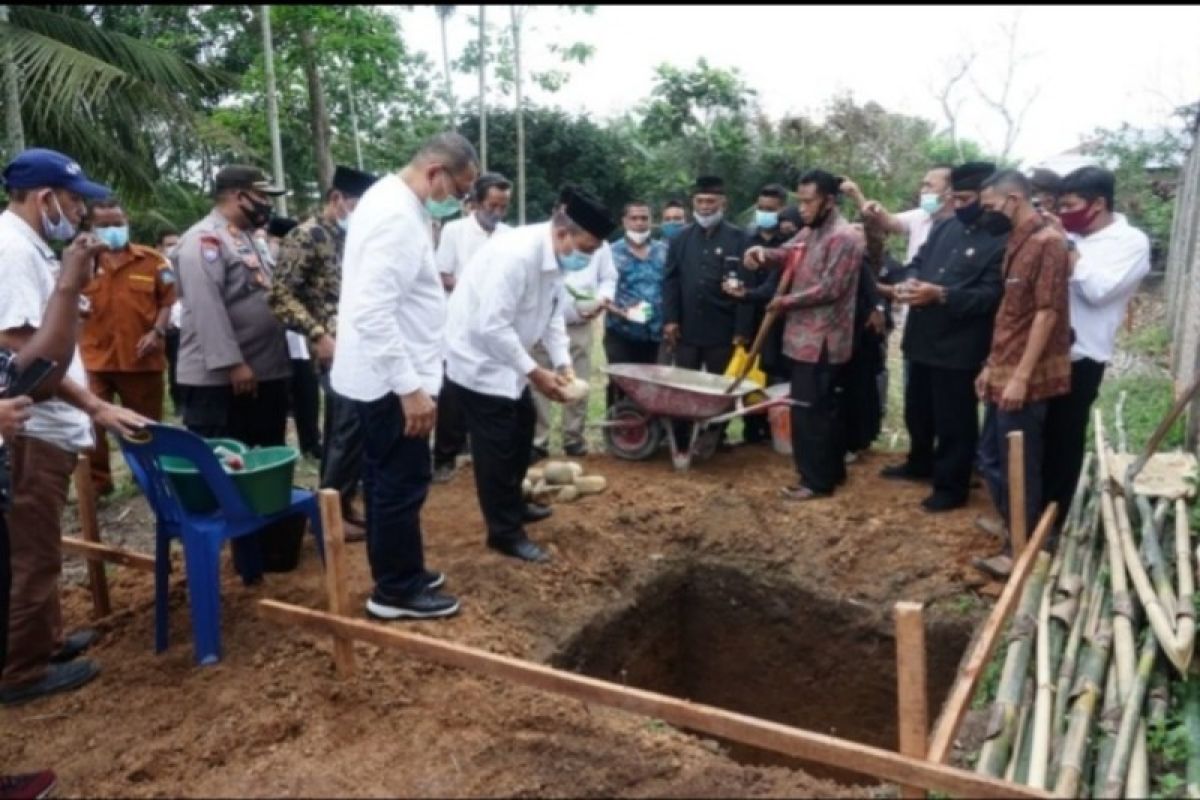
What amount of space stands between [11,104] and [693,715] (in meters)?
6.94

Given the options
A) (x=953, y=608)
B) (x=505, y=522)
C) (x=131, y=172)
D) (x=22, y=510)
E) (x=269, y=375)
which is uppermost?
Result: (x=131, y=172)

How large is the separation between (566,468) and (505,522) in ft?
4.13

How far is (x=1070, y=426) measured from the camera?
4852 mm

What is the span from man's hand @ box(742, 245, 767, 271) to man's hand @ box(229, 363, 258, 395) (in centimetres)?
323

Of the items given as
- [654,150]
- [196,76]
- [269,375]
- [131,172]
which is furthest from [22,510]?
[654,150]

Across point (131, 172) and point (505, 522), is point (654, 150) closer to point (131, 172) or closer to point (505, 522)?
point (131, 172)

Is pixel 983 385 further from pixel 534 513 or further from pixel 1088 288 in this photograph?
pixel 534 513

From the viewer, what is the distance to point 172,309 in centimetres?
643

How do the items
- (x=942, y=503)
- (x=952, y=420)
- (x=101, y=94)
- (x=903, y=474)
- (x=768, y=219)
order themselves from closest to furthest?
1. (x=952, y=420)
2. (x=942, y=503)
3. (x=903, y=474)
4. (x=768, y=219)
5. (x=101, y=94)

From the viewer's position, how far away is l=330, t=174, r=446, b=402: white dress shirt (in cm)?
355

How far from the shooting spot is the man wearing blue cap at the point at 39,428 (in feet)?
10.6

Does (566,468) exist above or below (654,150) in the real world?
below

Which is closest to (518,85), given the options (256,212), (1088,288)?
(256,212)

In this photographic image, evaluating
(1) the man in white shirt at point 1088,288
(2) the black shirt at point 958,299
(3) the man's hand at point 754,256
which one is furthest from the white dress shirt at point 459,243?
(1) the man in white shirt at point 1088,288
